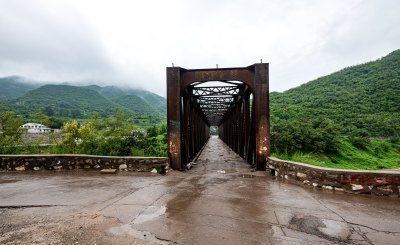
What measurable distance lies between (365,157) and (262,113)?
1912 centimetres

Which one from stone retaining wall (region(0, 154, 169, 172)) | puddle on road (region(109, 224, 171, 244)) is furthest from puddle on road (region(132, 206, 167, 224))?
stone retaining wall (region(0, 154, 169, 172))

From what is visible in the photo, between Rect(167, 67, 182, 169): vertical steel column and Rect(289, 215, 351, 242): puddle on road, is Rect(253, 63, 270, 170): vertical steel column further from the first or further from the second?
Rect(289, 215, 351, 242): puddle on road

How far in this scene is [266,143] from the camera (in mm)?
6750

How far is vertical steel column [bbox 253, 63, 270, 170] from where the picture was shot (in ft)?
22.1

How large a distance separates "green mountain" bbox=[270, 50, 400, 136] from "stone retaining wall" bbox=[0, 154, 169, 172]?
16020mm

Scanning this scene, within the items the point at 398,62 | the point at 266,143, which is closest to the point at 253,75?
the point at 266,143

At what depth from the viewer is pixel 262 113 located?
6.74m

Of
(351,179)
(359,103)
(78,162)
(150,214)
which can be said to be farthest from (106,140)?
(359,103)

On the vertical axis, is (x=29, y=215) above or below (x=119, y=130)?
below

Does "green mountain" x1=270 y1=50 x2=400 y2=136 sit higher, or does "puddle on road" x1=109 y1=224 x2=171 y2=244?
"green mountain" x1=270 y1=50 x2=400 y2=136

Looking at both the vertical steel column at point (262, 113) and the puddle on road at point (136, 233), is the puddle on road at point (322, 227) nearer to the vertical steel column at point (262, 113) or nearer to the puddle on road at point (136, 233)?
the puddle on road at point (136, 233)

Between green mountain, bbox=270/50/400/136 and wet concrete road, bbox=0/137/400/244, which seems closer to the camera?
wet concrete road, bbox=0/137/400/244

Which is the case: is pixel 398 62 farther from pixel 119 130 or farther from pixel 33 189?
pixel 33 189

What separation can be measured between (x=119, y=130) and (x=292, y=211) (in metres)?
8.95
